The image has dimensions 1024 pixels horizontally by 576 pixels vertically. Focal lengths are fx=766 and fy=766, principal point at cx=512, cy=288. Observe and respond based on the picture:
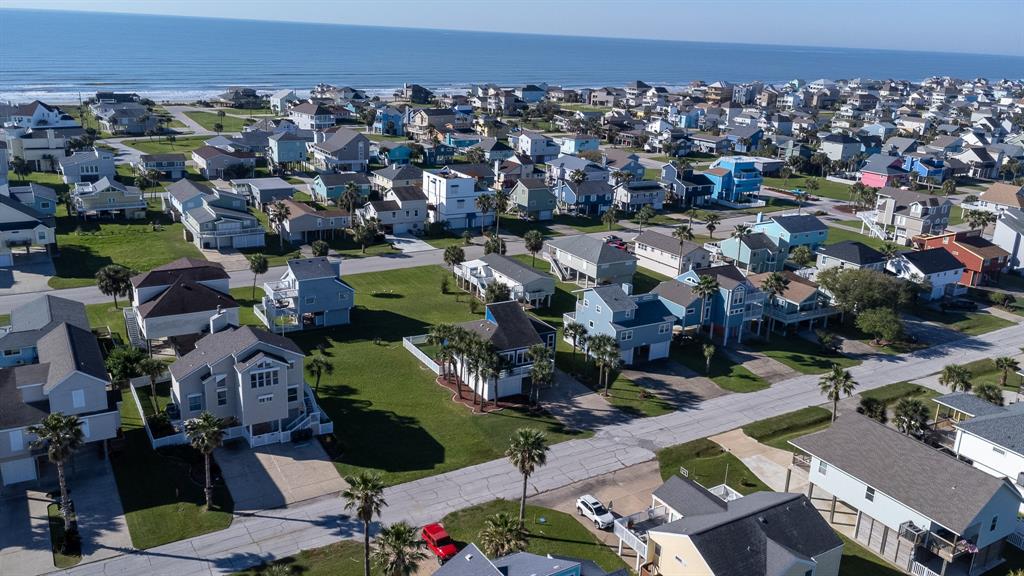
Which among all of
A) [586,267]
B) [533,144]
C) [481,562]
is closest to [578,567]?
[481,562]

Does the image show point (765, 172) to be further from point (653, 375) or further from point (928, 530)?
point (928, 530)

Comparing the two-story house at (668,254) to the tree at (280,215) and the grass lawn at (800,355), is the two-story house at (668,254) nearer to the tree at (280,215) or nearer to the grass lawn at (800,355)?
the grass lawn at (800,355)

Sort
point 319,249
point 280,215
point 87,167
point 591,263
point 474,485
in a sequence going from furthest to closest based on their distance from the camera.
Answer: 1. point 87,167
2. point 280,215
3. point 319,249
4. point 591,263
5. point 474,485

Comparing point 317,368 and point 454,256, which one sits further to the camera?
point 454,256

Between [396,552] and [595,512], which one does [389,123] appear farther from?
[396,552]

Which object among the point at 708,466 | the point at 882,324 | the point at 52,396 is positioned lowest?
the point at 708,466

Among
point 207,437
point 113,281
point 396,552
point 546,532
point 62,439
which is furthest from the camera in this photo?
point 113,281

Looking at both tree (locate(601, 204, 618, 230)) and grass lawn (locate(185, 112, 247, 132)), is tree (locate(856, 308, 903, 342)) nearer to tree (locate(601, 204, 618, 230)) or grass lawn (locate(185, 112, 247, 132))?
tree (locate(601, 204, 618, 230))

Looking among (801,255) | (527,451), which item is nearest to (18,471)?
(527,451)

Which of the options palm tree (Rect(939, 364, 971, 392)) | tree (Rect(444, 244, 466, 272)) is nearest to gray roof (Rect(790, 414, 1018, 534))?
palm tree (Rect(939, 364, 971, 392))
